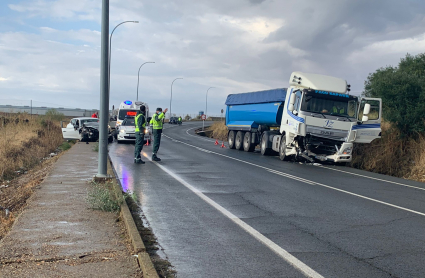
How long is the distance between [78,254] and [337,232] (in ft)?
11.9

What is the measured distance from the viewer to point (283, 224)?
720cm

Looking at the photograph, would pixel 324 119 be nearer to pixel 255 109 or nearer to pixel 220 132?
pixel 255 109

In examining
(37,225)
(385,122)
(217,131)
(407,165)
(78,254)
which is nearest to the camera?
(78,254)

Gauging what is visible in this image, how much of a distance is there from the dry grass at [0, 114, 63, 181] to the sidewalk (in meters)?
8.31

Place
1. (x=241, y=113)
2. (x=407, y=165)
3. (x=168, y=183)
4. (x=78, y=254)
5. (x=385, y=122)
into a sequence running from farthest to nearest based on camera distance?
(x=241, y=113) < (x=385, y=122) < (x=407, y=165) < (x=168, y=183) < (x=78, y=254)

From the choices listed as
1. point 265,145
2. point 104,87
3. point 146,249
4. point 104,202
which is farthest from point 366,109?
point 146,249

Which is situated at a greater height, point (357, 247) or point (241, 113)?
point (241, 113)

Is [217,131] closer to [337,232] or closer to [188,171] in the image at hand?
[188,171]

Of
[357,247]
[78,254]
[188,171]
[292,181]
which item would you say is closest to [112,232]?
[78,254]

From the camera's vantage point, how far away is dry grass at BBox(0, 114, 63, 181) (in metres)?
16.8

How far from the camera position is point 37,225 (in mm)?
6480

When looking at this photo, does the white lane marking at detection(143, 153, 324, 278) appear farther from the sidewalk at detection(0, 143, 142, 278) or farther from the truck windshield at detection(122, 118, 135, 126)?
the truck windshield at detection(122, 118, 135, 126)

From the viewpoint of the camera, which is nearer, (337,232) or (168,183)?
(337,232)

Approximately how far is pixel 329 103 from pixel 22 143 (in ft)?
48.3
